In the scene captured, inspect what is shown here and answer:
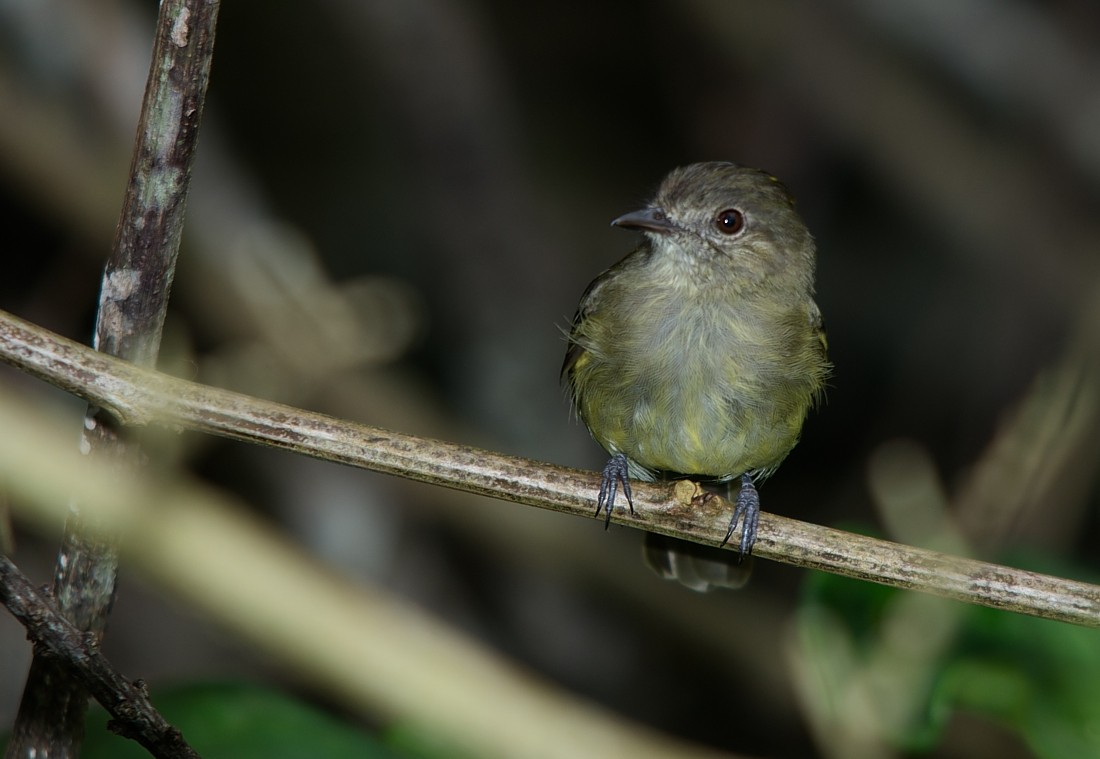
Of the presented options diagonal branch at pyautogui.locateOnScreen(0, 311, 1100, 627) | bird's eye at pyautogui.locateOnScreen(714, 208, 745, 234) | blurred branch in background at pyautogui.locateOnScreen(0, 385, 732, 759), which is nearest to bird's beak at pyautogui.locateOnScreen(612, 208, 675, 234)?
bird's eye at pyautogui.locateOnScreen(714, 208, 745, 234)

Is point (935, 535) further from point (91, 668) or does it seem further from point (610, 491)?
point (91, 668)

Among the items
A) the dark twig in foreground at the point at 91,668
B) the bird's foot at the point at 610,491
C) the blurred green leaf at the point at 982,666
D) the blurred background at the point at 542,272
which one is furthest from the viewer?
the blurred background at the point at 542,272

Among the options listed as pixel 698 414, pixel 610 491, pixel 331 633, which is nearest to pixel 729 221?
pixel 698 414

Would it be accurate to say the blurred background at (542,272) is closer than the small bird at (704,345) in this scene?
No

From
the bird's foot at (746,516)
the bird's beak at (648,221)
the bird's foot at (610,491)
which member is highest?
the bird's beak at (648,221)

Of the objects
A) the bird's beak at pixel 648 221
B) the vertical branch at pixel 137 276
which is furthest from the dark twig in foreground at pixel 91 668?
the bird's beak at pixel 648 221

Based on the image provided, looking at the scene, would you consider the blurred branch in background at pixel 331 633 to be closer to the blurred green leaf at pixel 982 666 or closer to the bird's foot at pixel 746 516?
the bird's foot at pixel 746 516
